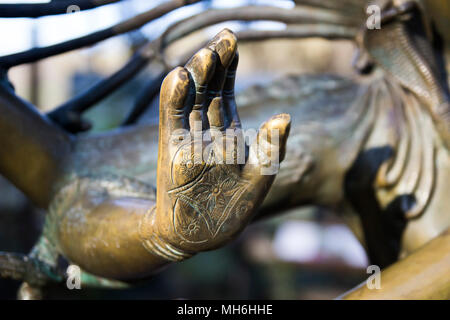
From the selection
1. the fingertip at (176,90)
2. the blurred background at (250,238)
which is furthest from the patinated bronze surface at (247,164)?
the blurred background at (250,238)

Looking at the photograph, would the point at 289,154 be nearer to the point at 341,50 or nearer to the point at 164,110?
the point at 164,110

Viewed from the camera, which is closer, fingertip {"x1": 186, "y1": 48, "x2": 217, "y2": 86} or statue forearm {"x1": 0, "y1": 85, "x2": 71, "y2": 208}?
fingertip {"x1": 186, "y1": 48, "x2": 217, "y2": 86}

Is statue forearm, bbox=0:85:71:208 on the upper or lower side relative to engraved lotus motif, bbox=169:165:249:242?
upper

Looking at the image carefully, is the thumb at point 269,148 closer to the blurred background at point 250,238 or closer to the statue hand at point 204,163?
the statue hand at point 204,163

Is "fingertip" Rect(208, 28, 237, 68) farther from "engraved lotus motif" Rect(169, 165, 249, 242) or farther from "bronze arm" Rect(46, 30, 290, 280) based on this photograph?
"engraved lotus motif" Rect(169, 165, 249, 242)

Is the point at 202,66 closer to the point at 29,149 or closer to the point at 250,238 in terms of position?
the point at 29,149

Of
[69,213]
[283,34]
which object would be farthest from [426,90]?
[69,213]

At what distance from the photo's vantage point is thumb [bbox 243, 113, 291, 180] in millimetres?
586

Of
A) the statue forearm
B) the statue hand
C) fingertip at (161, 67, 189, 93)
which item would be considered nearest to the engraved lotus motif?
the statue hand

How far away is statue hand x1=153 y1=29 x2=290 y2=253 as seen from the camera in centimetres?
60

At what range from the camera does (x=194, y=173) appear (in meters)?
0.59

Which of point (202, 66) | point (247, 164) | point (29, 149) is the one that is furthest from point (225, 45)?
point (29, 149)

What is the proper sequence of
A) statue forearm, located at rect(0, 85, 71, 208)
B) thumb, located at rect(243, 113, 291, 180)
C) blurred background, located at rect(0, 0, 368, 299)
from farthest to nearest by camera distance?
blurred background, located at rect(0, 0, 368, 299)
statue forearm, located at rect(0, 85, 71, 208)
thumb, located at rect(243, 113, 291, 180)

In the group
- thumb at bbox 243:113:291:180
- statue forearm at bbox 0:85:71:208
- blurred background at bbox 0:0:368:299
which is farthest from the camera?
blurred background at bbox 0:0:368:299
